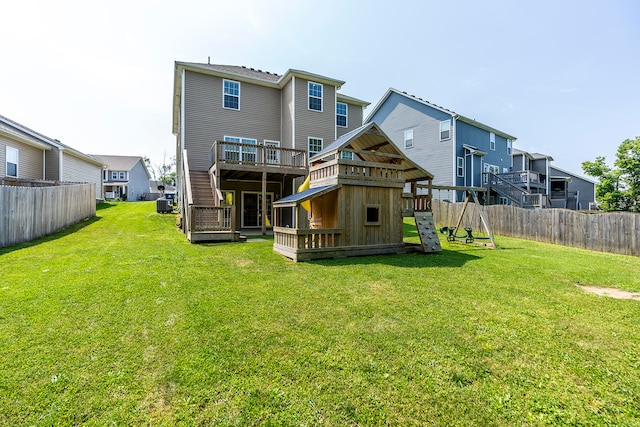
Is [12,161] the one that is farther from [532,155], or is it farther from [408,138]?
[532,155]

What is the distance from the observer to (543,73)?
51.9ft

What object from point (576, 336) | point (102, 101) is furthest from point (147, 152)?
point (576, 336)

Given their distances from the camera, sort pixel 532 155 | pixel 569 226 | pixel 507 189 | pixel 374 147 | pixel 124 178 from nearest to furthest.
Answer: pixel 374 147 < pixel 569 226 < pixel 507 189 < pixel 532 155 < pixel 124 178

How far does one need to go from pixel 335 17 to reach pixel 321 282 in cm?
1040

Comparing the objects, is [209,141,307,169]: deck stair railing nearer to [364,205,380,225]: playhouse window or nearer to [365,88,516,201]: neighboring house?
[364,205,380,225]: playhouse window

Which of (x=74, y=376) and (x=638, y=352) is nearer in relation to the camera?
(x=74, y=376)

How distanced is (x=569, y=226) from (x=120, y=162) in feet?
172

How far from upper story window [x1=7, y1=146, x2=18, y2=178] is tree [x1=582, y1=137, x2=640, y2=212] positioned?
44.6 metres

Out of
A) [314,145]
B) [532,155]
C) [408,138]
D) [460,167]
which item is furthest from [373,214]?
[532,155]

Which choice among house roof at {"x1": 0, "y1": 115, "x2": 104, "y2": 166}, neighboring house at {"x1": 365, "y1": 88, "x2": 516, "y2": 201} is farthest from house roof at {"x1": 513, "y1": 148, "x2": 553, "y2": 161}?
house roof at {"x1": 0, "y1": 115, "x2": 104, "y2": 166}

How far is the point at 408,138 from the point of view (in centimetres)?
2542

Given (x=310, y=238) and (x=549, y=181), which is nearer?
(x=310, y=238)

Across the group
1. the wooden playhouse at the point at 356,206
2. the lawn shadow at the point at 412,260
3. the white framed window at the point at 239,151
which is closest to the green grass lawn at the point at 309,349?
the lawn shadow at the point at 412,260

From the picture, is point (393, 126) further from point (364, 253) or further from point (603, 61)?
point (364, 253)
